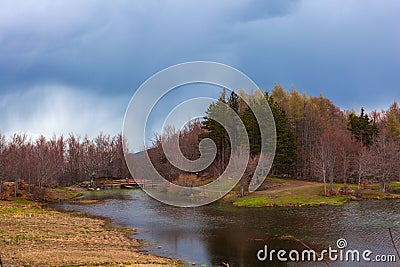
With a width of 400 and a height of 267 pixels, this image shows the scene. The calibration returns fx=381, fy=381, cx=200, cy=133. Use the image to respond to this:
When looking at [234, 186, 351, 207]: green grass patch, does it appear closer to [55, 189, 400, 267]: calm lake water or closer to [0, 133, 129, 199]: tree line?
[55, 189, 400, 267]: calm lake water

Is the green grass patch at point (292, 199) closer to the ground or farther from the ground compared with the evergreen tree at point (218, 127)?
closer to the ground

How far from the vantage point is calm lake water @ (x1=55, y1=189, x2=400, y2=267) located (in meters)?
21.2

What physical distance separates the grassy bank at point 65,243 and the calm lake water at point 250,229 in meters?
1.81

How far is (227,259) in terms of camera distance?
780 inches

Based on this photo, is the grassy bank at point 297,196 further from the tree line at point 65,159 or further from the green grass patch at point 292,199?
the tree line at point 65,159

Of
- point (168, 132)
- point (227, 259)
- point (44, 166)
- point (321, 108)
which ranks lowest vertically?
point (227, 259)

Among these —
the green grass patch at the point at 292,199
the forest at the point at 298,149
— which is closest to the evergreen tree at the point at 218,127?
the forest at the point at 298,149

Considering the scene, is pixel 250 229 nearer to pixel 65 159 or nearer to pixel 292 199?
pixel 292 199

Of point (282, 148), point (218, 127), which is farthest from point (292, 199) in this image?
point (218, 127)

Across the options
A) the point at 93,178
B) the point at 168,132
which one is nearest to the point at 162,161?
the point at 168,132

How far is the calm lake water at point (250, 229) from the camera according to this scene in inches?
835

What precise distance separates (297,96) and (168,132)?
24318 mm

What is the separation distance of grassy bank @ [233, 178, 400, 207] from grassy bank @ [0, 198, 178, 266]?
1667 centimetres

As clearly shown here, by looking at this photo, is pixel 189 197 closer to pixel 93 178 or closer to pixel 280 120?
pixel 280 120
